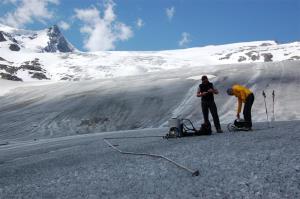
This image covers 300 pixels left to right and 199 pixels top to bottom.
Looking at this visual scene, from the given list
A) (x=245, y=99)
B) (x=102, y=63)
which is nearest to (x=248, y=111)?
(x=245, y=99)

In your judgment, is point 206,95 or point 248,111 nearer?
point 248,111

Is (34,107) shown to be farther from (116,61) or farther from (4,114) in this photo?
(116,61)

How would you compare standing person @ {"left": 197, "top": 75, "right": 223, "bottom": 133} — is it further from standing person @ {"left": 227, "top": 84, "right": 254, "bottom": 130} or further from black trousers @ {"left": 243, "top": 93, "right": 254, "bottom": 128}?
black trousers @ {"left": 243, "top": 93, "right": 254, "bottom": 128}

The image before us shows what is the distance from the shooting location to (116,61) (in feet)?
411

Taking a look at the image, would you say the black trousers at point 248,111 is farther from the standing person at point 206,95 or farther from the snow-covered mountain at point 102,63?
the snow-covered mountain at point 102,63

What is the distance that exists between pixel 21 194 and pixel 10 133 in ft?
62.0

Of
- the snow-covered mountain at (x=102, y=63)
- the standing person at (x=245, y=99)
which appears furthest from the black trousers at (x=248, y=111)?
the snow-covered mountain at (x=102, y=63)

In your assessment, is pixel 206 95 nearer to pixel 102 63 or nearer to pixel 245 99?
pixel 245 99

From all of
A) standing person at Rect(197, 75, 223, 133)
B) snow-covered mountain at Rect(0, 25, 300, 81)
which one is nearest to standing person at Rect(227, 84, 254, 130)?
standing person at Rect(197, 75, 223, 133)

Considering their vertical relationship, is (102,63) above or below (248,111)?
above

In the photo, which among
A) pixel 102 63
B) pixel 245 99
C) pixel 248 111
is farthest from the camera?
pixel 102 63

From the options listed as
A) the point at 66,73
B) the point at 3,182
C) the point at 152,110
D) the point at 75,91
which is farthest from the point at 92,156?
the point at 66,73

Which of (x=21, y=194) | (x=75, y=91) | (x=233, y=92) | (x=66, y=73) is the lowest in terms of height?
(x=21, y=194)

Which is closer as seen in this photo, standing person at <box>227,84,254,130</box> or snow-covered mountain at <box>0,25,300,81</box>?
standing person at <box>227,84,254,130</box>
